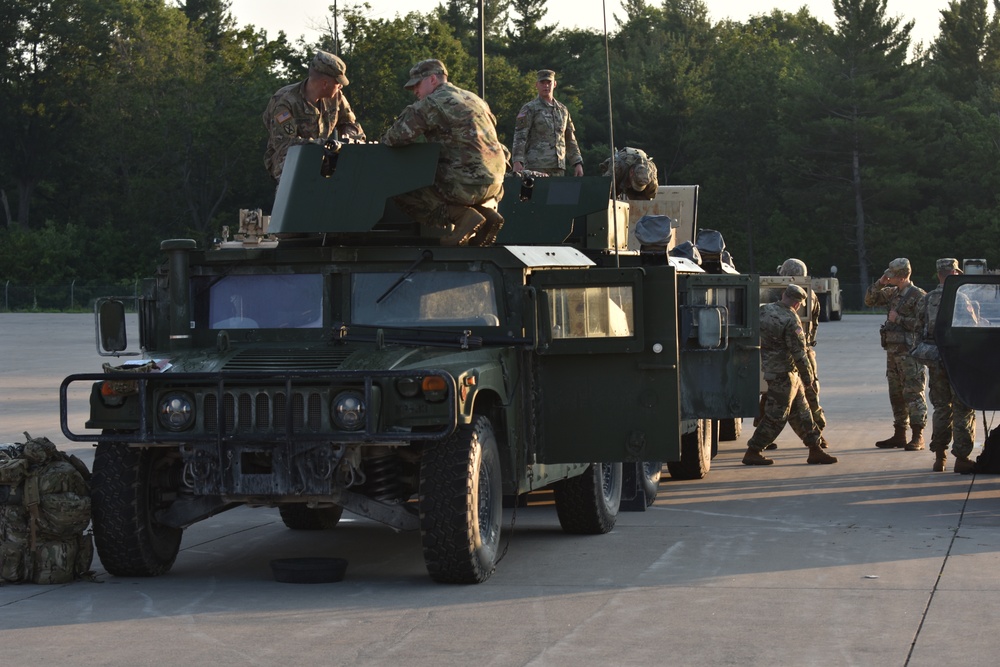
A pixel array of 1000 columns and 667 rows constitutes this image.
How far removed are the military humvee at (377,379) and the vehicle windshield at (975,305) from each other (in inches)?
112

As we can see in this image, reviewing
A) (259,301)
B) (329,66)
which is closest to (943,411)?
(329,66)

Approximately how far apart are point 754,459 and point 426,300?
21.1 feet

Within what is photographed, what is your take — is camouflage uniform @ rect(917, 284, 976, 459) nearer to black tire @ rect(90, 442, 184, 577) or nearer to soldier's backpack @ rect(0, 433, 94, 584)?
black tire @ rect(90, 442, 184, 577)

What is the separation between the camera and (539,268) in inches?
389

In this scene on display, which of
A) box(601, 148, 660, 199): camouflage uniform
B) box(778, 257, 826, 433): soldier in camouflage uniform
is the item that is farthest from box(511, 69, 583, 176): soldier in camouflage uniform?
box(778, 257, 826, 433): soldier in camouflage uniform

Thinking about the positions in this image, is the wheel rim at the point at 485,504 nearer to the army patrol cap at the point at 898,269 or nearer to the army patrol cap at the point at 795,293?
the army patrol cap at the point at 795,293

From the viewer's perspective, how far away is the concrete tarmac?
287 inches

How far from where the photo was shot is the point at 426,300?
31.5ft

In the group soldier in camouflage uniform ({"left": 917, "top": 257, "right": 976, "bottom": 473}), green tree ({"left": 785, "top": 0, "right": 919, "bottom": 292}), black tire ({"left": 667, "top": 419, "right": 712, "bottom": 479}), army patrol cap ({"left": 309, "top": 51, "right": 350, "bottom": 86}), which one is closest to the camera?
army patrol cap ({"left": 309, "top": 51, "right": 350, "bottom": 86})

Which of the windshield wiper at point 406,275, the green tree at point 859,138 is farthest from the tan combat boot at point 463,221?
the green tree at point 859,138

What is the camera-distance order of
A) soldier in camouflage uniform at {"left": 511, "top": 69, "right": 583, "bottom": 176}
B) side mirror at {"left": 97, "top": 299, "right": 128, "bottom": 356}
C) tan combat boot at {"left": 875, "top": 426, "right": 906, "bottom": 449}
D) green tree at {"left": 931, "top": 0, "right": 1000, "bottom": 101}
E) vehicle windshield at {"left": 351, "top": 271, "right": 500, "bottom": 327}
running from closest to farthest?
vehicle windshield at {"left": 351, "top": 271, "right": 500, "bottom": 327} → side mirror at {"left": 97, "top": 299, "right": 128, "bottom": 356} → tan combat boot at {"left": 875, "top": 426, "right": 906, "bottom": 449} → soldier in camouflage uniform at {"left": 511, "top": 69, "right": 583, "bottom": 176} → green tree at {"left": 931, "top": 0, "right": 1000, "bottom": 101}

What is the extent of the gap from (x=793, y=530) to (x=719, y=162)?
230 ft

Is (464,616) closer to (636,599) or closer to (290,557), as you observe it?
(636,599)

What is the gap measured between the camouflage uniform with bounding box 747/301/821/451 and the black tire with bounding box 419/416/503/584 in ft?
21.6
